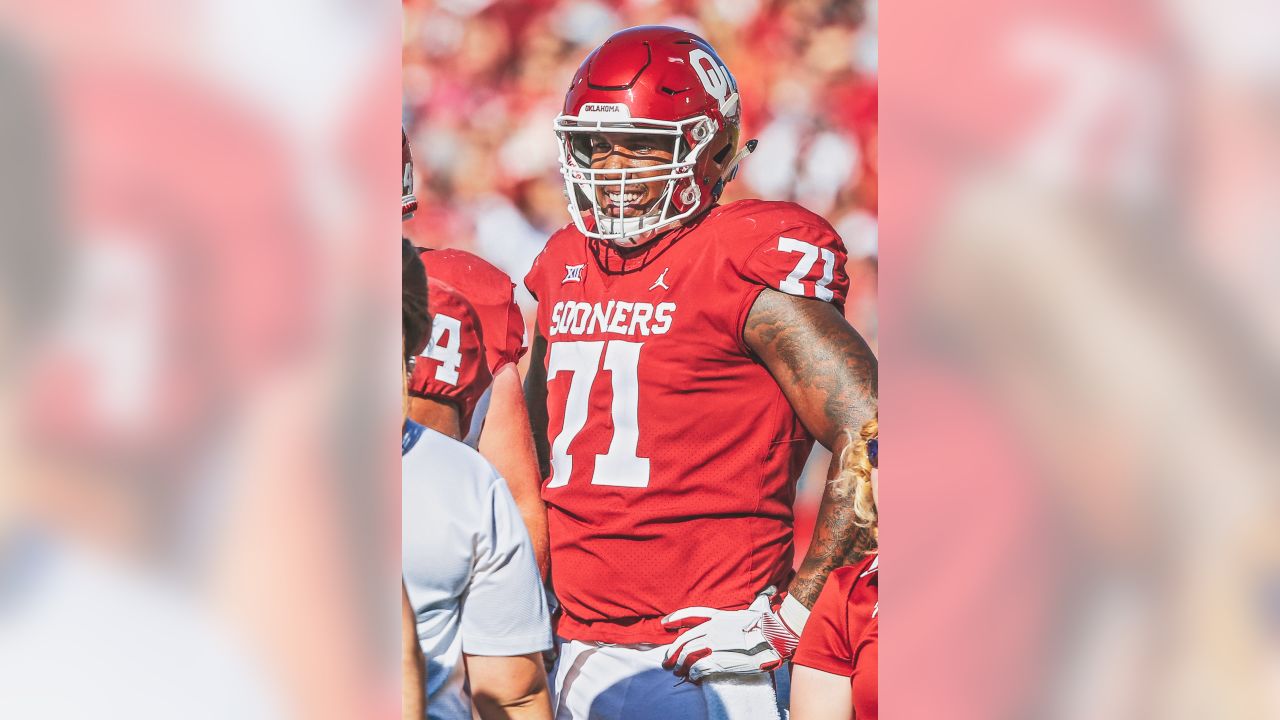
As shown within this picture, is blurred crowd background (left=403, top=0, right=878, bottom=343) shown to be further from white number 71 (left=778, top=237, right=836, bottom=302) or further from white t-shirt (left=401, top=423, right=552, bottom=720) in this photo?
white t-shirt (left=401, top=423, right=552, bottom=720)

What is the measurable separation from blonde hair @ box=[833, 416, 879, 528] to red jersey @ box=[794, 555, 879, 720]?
0.10m

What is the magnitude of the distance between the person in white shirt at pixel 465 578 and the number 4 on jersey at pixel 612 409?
0.14m

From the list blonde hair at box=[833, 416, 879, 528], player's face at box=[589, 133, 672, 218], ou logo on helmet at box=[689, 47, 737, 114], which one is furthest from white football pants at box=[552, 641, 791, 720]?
ou logo on helmet at box=[689, 47, 737, 114]

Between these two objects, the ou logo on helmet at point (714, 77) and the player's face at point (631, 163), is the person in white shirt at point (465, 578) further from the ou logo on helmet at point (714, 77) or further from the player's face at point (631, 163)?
the ou logo on helmet at point (714, 77)

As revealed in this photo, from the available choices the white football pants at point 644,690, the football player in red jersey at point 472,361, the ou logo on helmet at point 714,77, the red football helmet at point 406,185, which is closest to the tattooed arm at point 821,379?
the white football pants at point 644,690

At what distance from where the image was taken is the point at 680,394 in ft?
6.83

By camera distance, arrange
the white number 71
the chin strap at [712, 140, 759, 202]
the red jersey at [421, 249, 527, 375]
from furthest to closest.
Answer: the red jersey at [421, 249, 527, 375] < the chin strap at [712, 140, 759, 202] < the white number 71

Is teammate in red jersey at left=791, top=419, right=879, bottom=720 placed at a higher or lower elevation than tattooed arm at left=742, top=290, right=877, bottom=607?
A: lower

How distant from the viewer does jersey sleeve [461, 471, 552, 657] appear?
86.0 inches

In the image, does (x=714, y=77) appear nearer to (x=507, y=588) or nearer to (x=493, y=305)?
(x=493, y=305)

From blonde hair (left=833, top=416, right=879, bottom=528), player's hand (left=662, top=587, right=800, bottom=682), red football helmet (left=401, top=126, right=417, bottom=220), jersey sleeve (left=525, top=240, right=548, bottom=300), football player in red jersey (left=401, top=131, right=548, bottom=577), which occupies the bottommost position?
player's hand (left=662, top=587, right=800, bottom=682)

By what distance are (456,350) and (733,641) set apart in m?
0.66

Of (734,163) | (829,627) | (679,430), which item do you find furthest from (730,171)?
(829,627)
